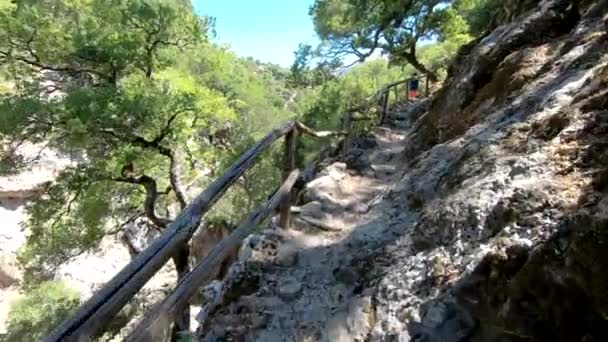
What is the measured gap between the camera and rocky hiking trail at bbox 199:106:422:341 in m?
2.40

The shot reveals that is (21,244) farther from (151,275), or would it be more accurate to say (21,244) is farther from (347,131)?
(151,275)

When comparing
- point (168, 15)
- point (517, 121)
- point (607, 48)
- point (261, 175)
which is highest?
point (168, 15)

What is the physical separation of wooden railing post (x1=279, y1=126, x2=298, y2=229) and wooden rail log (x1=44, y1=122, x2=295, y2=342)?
1.54m

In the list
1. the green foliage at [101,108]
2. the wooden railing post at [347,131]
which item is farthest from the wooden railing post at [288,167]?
the green foliage at [101,108]

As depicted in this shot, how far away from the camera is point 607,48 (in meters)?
3.10

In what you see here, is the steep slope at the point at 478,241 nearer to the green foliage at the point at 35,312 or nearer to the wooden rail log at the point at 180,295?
the wooden rail log at the point at 180,295

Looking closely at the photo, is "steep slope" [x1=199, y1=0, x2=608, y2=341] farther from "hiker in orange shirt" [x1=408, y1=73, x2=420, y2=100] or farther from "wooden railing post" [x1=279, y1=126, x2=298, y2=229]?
"hiker in orange shirt" [x1=408, y1=73, x2=420, y2=100]

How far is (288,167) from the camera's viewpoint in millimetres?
3691

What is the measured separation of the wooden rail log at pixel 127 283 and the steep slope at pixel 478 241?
960mm

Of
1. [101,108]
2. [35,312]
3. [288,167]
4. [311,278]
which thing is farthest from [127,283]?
[35,312]

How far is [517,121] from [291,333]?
1847 mm

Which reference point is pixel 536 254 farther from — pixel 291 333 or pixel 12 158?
pixel 12 158

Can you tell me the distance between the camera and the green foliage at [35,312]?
11656 mm

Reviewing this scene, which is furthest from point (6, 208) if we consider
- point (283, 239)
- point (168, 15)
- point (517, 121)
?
point (517, 121)
